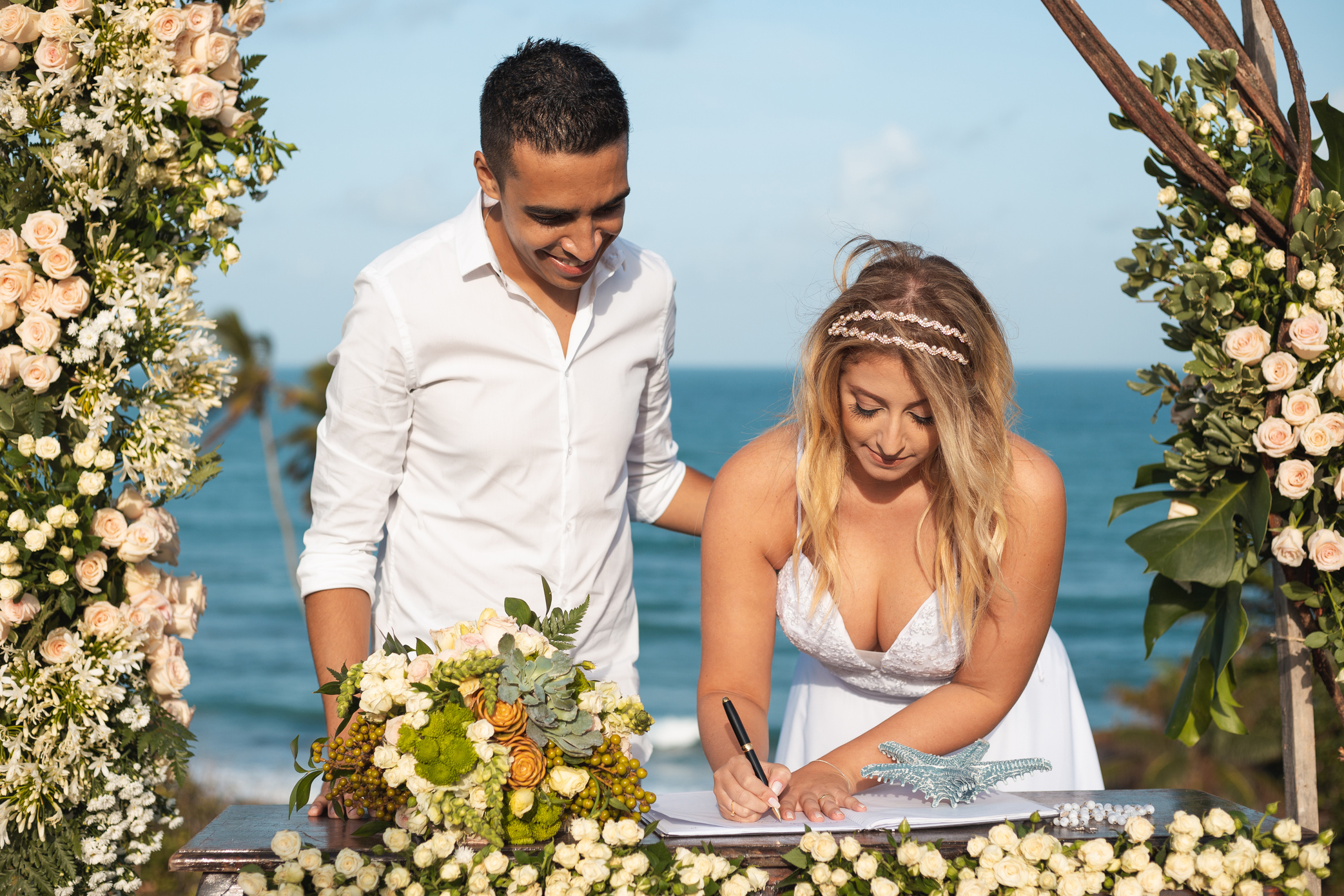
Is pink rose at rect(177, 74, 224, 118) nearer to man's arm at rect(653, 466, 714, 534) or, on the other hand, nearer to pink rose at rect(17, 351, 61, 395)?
pink rose at rect(17, 351, 61, 395)

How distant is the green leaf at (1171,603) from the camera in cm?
296

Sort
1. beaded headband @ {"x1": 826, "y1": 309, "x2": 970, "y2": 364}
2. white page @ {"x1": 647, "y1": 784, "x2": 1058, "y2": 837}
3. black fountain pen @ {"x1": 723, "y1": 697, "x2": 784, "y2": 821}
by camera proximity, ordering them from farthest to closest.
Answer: beaded headband @ {"x1": 826, "y1": 309, "x2": 970, "y2": 364} → black fountain pen @ {"x1": 723, "y1": 697, "x2": 784, "y2": 821} → white page @ {"x1": 647, "y1": 784, "x2": 1058, "y2": 837}

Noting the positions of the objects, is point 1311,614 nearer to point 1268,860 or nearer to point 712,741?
point 1268,860

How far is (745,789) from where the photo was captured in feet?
7.11

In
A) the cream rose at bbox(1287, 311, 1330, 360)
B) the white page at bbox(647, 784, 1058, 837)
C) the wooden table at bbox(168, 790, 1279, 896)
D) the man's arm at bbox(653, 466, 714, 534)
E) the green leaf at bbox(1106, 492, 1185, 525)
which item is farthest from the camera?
the man's arm at bbox(653, 466, 714, 534)

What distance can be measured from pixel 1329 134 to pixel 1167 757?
11272 mm

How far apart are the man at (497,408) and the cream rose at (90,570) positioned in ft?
1.63

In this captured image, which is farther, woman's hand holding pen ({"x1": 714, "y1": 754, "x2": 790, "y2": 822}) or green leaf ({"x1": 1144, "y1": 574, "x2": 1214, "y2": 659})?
green leaf ({"x1": 1144, "y1": 574, "x2": 1214, "y2": 659})

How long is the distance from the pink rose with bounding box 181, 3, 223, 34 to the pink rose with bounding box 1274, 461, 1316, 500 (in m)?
3.00

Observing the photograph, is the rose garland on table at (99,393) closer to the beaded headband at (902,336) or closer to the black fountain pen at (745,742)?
the black fountain pen at (745,742)

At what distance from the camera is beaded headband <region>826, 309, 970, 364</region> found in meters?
2.54

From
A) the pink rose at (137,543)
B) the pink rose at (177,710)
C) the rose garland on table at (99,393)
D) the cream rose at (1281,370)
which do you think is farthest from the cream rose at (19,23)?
the cream rose at (1281,370)

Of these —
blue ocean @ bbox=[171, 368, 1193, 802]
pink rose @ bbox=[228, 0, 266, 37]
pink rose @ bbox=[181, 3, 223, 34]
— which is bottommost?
blue ocean @ bbox=[171, 368, 1193, 802]

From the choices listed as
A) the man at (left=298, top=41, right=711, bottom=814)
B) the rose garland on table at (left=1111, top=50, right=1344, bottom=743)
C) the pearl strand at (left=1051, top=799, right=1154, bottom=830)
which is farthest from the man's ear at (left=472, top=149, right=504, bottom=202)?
the pearl strand at (left=1051, top=799, right=1154, bottom=830)
